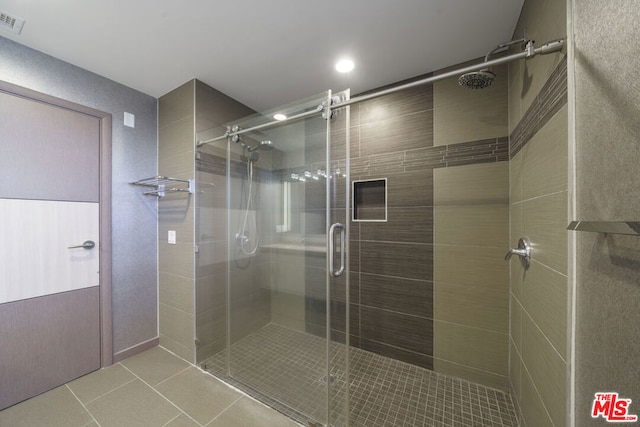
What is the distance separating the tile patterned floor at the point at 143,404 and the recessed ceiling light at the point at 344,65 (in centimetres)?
249

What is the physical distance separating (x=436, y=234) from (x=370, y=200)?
61cm

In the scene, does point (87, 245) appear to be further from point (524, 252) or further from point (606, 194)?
point (524, 252)

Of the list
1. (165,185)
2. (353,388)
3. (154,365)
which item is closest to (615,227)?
(353,388)

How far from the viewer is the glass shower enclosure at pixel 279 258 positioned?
1384mm

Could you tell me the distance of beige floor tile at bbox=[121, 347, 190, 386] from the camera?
1.82m

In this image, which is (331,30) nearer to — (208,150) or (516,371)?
(208,150)

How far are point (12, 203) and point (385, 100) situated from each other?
2822 mm

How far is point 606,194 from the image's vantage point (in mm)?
596

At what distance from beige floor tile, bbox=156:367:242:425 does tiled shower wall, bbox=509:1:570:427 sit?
5.80ft

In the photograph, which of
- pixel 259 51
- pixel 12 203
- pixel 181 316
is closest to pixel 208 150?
pixel 259 51

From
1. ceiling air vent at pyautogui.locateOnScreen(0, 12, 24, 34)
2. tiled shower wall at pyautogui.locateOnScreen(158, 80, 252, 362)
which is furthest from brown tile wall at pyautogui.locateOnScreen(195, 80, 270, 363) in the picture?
ceiling air vent at pyautogui.locateOnScreen(0, 12, 24, 34)

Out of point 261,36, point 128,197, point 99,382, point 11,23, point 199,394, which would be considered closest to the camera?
point 11,23

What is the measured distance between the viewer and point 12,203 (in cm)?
154

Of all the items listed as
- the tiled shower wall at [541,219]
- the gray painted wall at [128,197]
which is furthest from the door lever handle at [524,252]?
the gray painted wall at [128,197]
